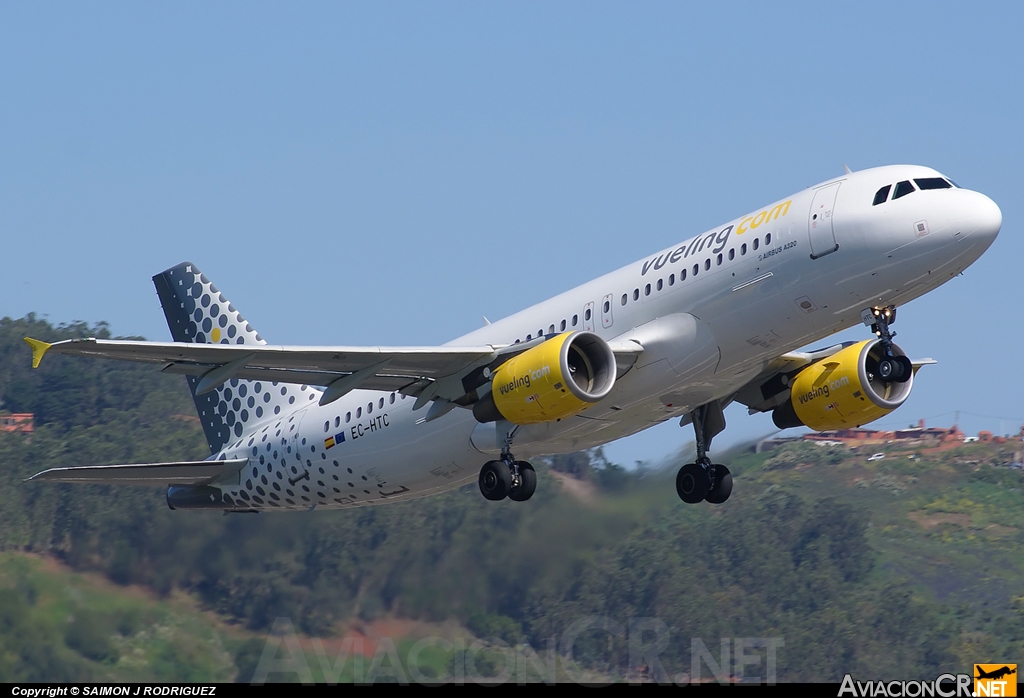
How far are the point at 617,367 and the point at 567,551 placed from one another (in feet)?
28.9

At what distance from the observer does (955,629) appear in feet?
179

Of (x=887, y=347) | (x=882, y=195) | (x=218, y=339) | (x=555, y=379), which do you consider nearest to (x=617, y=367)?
(x=555, y=379)

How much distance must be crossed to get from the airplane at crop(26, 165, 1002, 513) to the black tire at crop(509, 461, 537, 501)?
37mm

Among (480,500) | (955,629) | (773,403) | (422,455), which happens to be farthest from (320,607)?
(955,629)

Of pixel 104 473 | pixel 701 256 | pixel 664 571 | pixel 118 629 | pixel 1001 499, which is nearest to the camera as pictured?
pixel 701 256

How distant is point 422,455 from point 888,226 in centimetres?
1102

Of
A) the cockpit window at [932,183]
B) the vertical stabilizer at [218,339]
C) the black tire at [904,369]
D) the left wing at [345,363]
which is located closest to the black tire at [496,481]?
the left wing at [345,363]

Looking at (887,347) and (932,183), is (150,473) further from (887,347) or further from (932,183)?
(932,183)

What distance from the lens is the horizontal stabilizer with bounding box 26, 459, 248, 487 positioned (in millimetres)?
29781

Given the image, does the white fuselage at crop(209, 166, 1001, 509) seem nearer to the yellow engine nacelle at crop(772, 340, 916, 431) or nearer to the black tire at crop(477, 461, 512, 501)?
the black tire at crop(477, 461, 512, 501)

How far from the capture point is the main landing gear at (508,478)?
28766 millimetres

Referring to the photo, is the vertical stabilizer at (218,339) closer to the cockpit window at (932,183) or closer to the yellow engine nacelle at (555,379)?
the yellow engine nacelle at (555,379)

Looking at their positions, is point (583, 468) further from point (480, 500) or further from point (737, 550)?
point (737, 550)

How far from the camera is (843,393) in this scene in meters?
30.2
